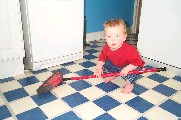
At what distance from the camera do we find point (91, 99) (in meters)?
1.26

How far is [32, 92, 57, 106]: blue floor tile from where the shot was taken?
1.22 metres

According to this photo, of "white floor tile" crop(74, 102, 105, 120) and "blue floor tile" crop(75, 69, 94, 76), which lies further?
"blue floor tile" crop(75, 69, 94, 76)

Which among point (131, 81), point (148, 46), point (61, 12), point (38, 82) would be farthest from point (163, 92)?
point (61, 12)

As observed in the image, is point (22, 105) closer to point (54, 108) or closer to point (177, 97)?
point (54, 108)

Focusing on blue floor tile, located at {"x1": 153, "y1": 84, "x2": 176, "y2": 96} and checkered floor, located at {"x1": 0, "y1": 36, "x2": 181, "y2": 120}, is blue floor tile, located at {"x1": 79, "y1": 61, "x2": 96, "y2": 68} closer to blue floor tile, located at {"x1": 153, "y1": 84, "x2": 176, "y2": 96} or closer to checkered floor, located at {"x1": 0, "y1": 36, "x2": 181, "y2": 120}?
checkered floor, located at {"x1": 0, "y1": 36, "x2": 181, "y2": 120}

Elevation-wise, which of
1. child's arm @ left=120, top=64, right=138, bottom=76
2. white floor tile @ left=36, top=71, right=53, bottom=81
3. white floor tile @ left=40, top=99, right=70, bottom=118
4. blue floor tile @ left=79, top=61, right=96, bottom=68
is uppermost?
child's arm @ left=120, top=64, right=138, bottom=76

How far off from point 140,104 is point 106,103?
0.68 ft

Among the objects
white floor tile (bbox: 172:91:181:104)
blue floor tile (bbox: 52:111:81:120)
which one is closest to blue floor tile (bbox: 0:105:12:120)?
blue floor tile (bbox: 52:111:81:120)

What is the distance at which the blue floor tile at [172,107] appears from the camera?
44.8 inches

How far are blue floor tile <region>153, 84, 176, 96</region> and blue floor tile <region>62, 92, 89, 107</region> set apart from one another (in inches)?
20.4

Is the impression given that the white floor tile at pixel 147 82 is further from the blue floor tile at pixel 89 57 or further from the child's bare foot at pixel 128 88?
the blue floor tile at pixel 89 57

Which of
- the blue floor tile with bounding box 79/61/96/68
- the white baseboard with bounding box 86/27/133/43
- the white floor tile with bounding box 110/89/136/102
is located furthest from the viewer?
the white baseboard with bounding box 86/27/133/43

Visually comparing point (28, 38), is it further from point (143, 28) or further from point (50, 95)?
point (143, 28)

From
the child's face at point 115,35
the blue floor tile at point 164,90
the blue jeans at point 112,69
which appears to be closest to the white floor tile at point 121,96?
the blue jeans at point 112,69
